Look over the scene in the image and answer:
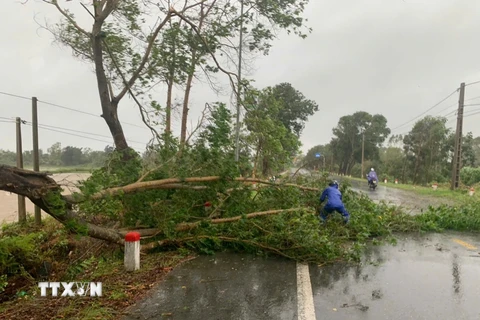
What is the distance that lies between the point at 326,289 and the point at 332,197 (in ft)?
10.5

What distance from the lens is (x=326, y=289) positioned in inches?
175

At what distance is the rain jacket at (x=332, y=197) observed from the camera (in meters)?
7.29

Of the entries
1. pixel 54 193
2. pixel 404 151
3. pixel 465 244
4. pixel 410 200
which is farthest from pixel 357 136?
pixel 54 193

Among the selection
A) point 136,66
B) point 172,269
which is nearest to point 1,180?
point 172,269

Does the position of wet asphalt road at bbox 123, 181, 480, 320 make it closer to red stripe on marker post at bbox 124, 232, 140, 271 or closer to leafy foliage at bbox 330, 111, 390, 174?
red stripe on marker post at bbox 124, 232, 140, 271

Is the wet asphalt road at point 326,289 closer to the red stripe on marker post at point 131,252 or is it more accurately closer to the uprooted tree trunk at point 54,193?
the red stripe on marker post at point 131,252

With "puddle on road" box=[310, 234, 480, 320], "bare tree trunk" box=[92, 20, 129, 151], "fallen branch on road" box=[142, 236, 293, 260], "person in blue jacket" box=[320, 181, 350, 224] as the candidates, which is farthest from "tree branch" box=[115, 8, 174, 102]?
"puddle on road" box=[310, 234, 480, 320]

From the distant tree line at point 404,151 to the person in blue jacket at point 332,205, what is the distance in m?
19.3

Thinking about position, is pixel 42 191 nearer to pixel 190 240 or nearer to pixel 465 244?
pixel 190 240

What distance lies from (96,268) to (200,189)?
2.24 meters

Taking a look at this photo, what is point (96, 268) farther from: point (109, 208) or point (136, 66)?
point (136, 66)

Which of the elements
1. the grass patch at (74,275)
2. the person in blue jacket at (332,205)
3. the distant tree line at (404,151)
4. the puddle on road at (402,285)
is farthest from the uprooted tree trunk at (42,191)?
the distant tree line at (404,151)

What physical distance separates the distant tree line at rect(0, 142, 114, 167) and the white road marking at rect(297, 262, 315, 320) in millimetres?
4504

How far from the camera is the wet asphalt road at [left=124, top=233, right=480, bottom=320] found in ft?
12.4
